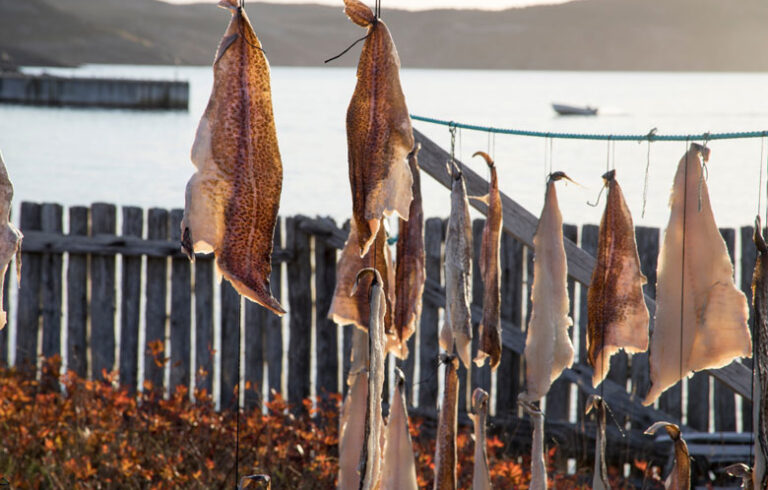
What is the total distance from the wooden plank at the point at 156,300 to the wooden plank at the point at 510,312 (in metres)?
2.33

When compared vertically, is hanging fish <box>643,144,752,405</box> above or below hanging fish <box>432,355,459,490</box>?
above

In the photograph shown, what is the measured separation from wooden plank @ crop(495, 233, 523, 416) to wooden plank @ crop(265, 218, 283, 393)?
152 cm

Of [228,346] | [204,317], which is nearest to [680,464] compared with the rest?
[228,346]

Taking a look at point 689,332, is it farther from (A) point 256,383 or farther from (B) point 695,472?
(A) point 256,383

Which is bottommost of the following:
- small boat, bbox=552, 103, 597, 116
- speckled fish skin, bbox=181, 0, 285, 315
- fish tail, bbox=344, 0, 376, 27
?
speckled fish skin, bbox=181, 0, 285, 315

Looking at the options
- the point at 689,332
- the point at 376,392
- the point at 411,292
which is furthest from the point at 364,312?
the point at 689,332

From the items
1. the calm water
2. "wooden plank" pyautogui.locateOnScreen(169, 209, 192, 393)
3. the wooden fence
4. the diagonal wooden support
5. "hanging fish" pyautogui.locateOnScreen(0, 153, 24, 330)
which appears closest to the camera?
"hanging fish" pyautogui.locateOnScreen(0, 153, 24, 330)

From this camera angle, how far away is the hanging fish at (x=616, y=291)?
2.23 m

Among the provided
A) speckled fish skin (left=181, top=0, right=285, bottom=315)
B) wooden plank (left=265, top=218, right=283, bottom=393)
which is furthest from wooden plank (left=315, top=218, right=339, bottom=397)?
speckled fish skin (left=181, top=0, right=285, bottom=315)

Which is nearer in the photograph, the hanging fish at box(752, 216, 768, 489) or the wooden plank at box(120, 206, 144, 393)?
the hanging fish at box(752, 216, 768, 489)

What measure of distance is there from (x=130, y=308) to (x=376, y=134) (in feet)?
16.2

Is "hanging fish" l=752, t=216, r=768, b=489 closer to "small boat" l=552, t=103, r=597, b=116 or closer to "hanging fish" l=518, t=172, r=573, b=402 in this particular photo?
"hanging fish" l=518, t=172, r=573, b=402

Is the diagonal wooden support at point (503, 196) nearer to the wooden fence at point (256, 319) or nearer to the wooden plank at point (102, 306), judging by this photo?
the wooden fence at point (256, 319)

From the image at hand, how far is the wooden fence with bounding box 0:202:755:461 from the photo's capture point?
599 cm
